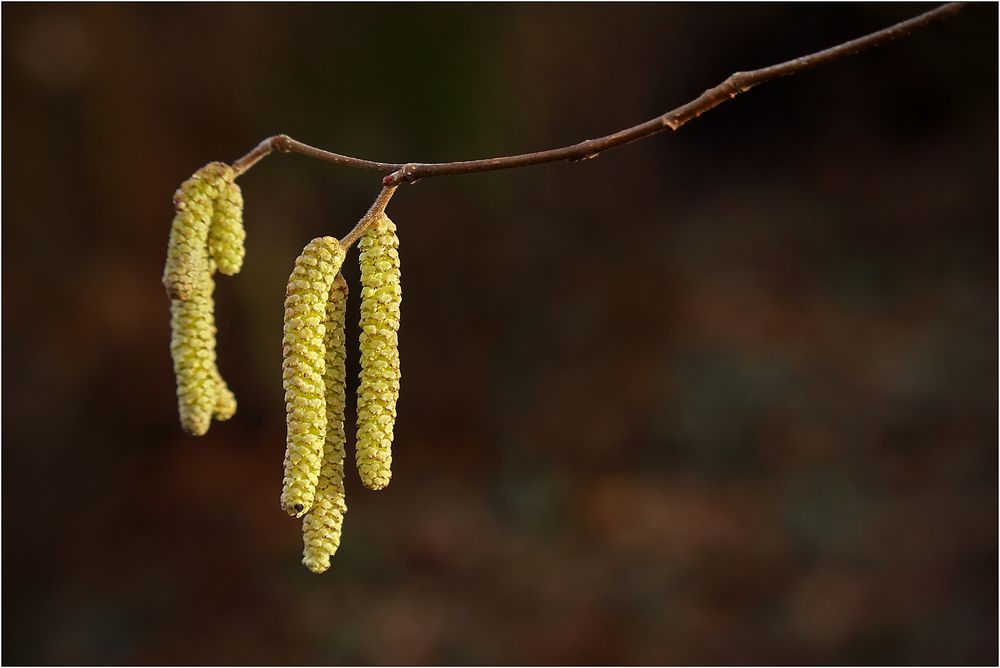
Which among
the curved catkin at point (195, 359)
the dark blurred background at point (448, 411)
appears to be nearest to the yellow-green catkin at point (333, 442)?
the curved catkin at point (195, 359)

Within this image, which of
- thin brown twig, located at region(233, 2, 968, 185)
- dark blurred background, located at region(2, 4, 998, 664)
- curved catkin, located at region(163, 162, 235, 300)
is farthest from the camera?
dark blurred background, located at region(2, 4, 998, 664)

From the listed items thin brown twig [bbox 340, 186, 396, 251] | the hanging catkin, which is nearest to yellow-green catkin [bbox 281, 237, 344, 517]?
thin brown twig [bbox 340, 186, 396, 251]

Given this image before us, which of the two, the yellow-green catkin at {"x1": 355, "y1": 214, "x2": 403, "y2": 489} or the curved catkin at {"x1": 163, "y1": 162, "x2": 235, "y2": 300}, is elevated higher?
the curved catkin at {"x1": 163, "y1": 162, "x2": 235, "y2": 300}

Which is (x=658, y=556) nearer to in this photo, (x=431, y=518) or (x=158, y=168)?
(x=431, y=518)

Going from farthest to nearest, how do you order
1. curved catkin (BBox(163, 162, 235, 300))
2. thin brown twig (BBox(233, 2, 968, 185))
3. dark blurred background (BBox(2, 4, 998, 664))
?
dark blurred background (BBox(2, 4, 998, 664)), curved catkin (BBox(163, 162, 235, 300)), thin brown twig (BBox(233, 2, 968, 185))

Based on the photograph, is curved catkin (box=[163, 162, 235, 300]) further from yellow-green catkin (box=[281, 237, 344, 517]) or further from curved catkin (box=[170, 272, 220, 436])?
yellow-green catkin (box=[281, 237, 344, 517])

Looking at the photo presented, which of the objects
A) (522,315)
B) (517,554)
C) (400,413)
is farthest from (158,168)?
(517,554)

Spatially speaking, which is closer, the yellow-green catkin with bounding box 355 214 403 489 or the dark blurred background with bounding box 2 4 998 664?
the yellow-green catkin with bounding box 355 214 403 489
